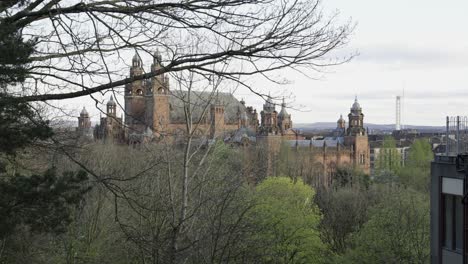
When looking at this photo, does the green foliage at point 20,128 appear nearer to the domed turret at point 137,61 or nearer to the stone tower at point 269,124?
the domed turret at point 137,61

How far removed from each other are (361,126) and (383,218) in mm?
52967

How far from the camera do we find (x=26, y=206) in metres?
7.29

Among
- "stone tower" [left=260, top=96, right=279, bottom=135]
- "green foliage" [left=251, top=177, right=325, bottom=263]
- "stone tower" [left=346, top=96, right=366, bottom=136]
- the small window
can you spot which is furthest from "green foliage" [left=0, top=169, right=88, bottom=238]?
"stone tower" [left=346, top=96, right=366, bottom=136]

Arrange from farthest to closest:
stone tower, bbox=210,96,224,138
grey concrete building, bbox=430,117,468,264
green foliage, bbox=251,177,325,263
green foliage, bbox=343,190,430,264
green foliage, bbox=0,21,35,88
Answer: green foliage, bbox=251,177,325,263 → green foliage, bbox=343,190,430,264 → stone tower, bbox=210,96,224,138 → grey concrete building, bbox=430,117,468,264 → green foliage, bbox=0,21,35,88

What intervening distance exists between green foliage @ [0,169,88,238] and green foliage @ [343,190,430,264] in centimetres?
1845

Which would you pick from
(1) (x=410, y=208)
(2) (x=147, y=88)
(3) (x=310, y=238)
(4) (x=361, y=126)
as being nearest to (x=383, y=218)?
(1) (x=410, y=208)

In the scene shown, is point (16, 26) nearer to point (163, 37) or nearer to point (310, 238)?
point (163, 37)

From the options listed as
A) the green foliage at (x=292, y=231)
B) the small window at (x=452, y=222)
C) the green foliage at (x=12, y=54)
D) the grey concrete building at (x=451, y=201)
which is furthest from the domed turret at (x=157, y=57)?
the green foliage at (x=292, y=231)

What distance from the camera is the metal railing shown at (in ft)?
45.1

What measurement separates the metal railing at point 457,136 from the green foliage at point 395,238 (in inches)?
396

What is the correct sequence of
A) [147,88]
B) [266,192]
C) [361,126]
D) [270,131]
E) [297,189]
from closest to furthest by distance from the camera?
[147,88] < [266,192] < [297,189] < [270,131] < [361,126]

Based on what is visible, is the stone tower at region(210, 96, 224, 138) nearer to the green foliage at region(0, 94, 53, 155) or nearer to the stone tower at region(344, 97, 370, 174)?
the green foliage at region(0, 94, 53, 155)

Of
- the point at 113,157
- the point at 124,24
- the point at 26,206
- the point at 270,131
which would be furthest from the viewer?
the point at 270,131

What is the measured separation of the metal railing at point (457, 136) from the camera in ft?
45.1
